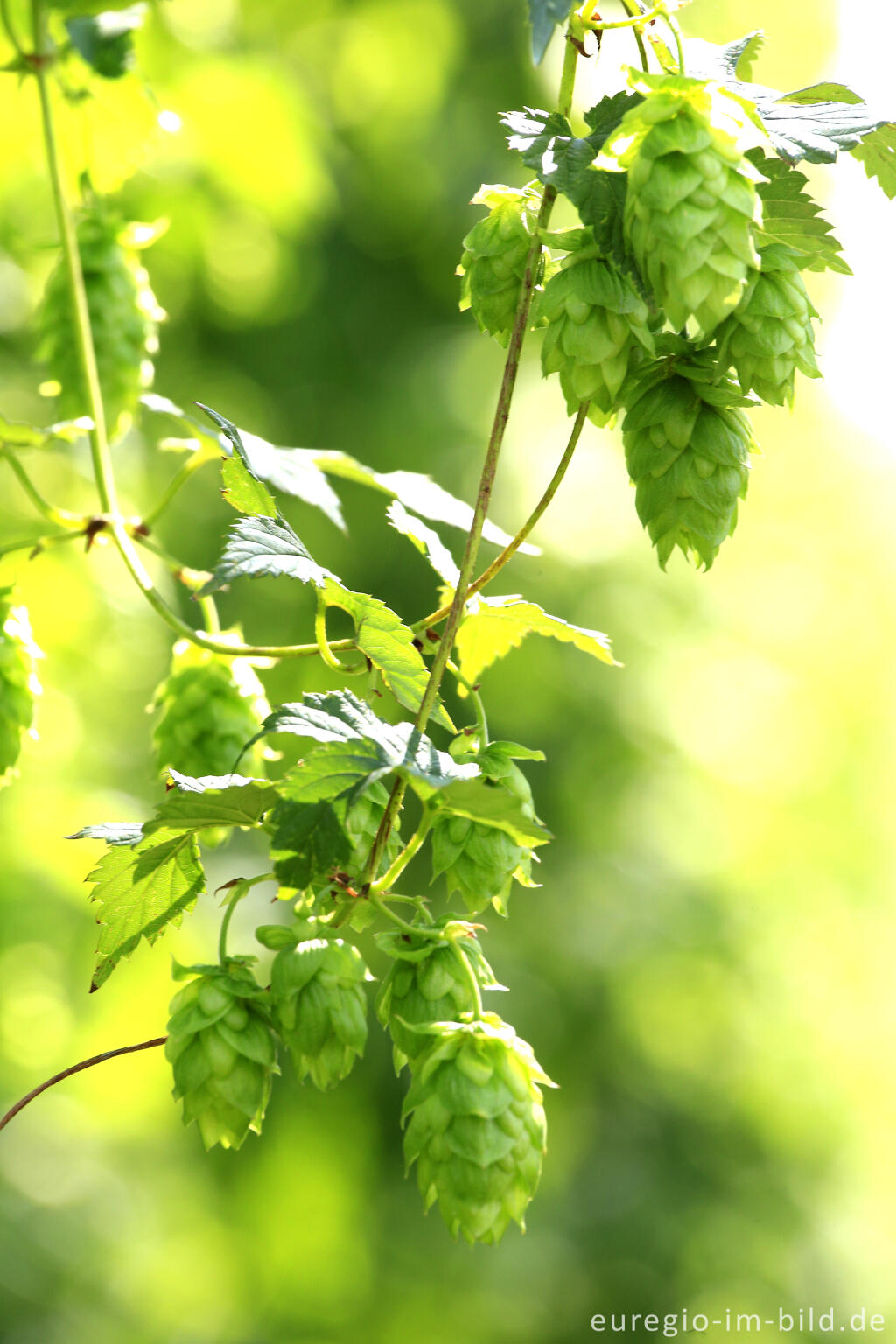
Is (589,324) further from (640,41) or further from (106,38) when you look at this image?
(106,38)

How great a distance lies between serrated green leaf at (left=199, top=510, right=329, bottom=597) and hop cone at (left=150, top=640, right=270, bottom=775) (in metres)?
0.22

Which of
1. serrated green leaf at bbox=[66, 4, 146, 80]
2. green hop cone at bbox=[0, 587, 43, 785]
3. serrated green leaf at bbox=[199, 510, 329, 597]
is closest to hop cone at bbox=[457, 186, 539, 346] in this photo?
serrated green leaf at bbox=[199, 510, 329, 597]

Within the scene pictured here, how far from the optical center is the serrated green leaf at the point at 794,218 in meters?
0.49

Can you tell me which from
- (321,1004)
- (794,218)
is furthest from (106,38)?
(321,1004)

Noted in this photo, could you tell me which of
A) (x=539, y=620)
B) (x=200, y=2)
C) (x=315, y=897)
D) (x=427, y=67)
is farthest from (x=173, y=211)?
(x=315, y=897)

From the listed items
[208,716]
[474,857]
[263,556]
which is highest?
[263,556]

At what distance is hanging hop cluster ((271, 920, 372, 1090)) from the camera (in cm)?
47

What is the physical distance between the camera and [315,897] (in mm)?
468

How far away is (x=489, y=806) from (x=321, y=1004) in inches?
4.3

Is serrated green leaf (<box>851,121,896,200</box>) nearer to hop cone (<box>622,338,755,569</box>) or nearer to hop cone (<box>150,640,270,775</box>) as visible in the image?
hop cone (<box>622,338,755,569</box>)

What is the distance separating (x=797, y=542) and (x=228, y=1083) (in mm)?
3309

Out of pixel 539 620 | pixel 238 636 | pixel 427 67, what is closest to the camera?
pixel 539 620

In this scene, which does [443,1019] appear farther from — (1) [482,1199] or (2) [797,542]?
(2) [797,542]

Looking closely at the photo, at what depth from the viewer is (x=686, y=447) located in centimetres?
48
